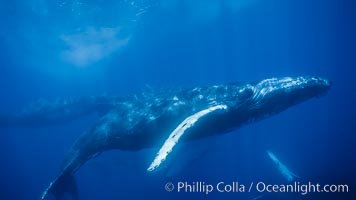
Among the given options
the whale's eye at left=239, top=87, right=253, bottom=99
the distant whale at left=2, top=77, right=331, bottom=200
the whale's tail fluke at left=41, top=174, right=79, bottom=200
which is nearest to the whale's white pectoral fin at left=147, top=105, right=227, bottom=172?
the distant whale at left=2, top=77, right=331, bottom=200

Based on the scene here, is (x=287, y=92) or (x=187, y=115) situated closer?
(x=287, y=92)

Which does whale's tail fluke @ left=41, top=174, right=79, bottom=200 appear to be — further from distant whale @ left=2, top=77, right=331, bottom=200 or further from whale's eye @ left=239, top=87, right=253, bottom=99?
whale's eye @ left=239, top=87, right=253, bottom=99

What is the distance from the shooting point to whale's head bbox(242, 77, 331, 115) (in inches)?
336

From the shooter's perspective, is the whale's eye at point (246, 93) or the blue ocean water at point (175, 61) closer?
the whale's eye at point (246, 93)

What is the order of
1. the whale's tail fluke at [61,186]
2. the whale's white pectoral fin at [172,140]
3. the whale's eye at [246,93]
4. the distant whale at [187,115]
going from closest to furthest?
the whale's white pectoral fin at [172,140], the distant whale at [187,115], the whale's eye at [246,93], the whale's tail fluke at [61,186]

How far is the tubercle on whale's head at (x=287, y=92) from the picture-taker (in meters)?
8.53

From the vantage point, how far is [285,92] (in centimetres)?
878

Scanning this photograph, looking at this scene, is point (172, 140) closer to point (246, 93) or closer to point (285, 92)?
point (246, 93)

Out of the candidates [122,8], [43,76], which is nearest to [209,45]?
[122,8]

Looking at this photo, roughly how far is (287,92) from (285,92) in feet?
0.18

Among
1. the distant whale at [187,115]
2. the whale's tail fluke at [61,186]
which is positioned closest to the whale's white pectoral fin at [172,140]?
the distant whale at [187,115]

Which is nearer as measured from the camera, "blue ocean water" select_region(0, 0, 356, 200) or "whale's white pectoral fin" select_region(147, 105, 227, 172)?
"whale's white pectoral fin" select_region(147, 105, 227, 172)

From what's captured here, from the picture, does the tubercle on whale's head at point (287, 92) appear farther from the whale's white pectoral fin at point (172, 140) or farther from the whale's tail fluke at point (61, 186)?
the whale's tail fluke at point (61, 186)

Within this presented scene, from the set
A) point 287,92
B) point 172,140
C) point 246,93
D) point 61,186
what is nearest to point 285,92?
point 287,92
